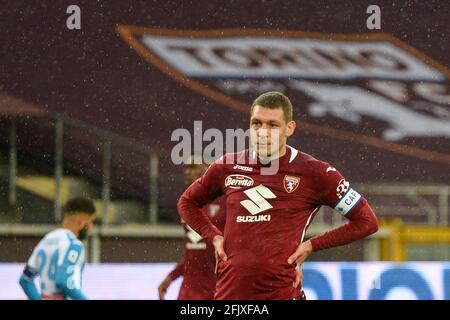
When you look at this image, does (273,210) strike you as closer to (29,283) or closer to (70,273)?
(70,273)

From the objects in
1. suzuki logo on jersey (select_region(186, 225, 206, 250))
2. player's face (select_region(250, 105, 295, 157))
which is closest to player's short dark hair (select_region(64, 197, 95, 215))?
suzuki logo on jersey (select_region(186, 225, 206, 250))

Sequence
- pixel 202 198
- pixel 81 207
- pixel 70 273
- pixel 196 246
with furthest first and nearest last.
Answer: pixel 81 207, pixel 196 246, pixel 70 273, pixel 202 198

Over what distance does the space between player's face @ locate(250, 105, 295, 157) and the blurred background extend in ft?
22.7

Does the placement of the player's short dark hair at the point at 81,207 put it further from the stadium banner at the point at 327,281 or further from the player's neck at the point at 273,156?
the player's neck at the point at 273,156

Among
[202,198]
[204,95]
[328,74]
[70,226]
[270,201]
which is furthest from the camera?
[328,74]

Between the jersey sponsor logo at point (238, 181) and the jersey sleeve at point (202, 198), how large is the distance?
0.18 feet

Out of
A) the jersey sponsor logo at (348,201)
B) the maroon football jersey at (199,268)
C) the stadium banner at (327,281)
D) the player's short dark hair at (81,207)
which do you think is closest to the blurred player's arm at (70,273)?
the player's short dark hair at (81,207)

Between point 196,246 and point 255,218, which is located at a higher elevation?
point 255,218

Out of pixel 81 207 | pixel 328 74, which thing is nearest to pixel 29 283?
pixel 81 207

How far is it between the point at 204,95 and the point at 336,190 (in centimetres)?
1027

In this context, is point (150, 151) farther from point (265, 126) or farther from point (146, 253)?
point (265, 126)

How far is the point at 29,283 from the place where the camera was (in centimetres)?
752

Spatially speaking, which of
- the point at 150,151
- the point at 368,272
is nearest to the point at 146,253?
the point at 150,151

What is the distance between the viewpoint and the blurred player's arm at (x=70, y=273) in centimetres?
714
